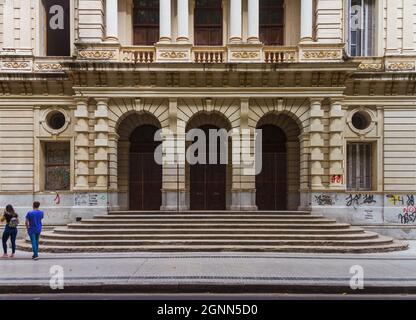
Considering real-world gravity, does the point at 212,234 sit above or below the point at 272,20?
below

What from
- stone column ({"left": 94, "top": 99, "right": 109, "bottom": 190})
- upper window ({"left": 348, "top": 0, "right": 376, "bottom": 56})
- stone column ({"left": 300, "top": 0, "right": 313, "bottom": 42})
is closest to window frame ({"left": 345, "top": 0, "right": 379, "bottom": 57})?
upper window ({"left": 348, "top": 0, "right": 376, "bottom": 56})

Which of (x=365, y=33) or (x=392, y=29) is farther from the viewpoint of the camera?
(x=365, y=33)

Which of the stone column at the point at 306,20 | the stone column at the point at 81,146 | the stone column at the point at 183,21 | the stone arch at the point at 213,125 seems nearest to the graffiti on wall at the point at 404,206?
the stone arch at the point at 213,125

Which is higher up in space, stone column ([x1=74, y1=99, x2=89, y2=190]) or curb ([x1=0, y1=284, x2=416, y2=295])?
stone column ([x1=74, y1=99, x2=89, y2=190])

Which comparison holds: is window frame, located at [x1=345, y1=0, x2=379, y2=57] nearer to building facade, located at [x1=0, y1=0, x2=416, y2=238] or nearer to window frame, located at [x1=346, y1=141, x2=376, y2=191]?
building facade, located at [x1=0, y1=0, x2=416, y2=238]

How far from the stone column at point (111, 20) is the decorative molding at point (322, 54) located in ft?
29.5

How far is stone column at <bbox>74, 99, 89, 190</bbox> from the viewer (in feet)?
63.8

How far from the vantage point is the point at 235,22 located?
1988cm

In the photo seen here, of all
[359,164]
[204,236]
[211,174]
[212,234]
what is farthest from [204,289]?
[359,164]

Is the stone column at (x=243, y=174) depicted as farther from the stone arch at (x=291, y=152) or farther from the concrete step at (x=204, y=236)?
the concrete step at (x=204, y=236)

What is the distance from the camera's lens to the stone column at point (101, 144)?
19.5 metres

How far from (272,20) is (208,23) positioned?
3334mm

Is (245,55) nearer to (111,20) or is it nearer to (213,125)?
(213,125)

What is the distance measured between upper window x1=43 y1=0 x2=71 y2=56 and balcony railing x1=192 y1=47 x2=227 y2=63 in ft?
22.3
